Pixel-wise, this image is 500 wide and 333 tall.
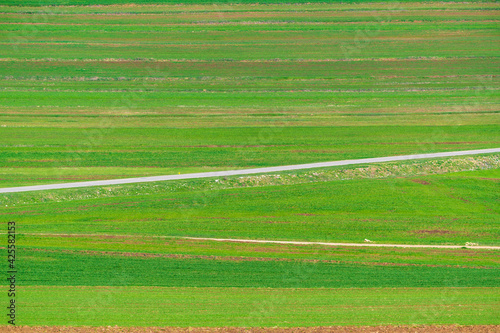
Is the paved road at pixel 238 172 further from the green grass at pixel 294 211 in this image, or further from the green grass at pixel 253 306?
the green grass at pixel 253 306

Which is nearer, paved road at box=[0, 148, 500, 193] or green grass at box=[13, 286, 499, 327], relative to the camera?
green grass at box=[13, 286, 499, 327]

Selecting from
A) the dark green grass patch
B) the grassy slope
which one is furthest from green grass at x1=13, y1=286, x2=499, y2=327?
the grassy slope

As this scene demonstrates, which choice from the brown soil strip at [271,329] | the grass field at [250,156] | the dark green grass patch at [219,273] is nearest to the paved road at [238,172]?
the grass field at [250,156]

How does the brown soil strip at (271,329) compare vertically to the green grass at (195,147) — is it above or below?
below

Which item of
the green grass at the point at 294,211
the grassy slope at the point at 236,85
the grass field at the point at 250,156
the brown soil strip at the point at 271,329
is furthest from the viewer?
the grassy slope at the point at 236,85

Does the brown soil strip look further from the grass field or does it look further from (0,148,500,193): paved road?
(0,148,500,193): paved road

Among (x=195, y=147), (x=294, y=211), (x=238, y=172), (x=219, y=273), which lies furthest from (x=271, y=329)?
(x=195, y=147)

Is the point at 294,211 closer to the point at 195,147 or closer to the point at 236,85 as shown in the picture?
the point at 195,147

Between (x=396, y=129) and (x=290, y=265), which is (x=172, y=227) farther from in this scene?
(x=396, y=129)
